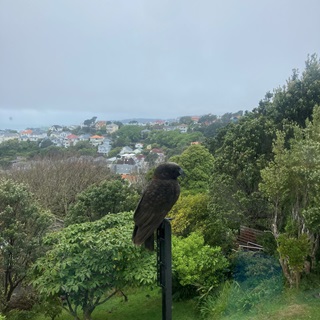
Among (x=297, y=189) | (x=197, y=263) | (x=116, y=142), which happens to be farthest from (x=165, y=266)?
(x=116, y=142)

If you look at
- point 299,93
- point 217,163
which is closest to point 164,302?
point 217,163

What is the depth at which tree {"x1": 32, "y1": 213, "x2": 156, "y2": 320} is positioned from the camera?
19.7ft

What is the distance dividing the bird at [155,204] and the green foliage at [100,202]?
8429mm

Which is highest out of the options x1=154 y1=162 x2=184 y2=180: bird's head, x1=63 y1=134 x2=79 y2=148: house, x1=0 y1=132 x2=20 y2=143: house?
x1=154 y1=162 x2=184 y2=180: bird's head

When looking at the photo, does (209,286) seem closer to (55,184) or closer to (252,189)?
(252,189)

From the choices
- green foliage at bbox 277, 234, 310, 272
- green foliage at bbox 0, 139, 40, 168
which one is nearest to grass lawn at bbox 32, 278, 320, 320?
green foliage at bbox 277, 234, 310, 272

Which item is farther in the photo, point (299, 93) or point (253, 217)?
point (299, 93)

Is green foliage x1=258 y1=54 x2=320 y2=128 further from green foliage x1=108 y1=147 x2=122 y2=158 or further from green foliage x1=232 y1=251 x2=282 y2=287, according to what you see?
green foliage x1=108 y1=147 x2=122 y2=158

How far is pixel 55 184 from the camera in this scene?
1492cm

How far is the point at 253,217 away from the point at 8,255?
5.41 m

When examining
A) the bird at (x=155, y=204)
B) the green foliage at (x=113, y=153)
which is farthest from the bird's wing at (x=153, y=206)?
the green foliage at (x=113, y=153)

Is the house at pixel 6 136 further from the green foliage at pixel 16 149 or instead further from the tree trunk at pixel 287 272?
the tree trunk at pixel 287 272

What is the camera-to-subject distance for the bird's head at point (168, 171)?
6.72ft

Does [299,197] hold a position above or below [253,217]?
above
